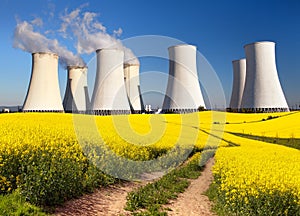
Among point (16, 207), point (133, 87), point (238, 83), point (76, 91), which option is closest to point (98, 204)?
point (16, 207)

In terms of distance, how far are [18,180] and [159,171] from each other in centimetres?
499

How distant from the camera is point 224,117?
1019 inches

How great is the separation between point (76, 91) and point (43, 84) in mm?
7243

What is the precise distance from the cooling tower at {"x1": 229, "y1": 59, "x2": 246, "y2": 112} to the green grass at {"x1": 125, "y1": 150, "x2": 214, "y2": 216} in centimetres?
2506

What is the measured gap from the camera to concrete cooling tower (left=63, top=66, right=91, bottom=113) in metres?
29.3

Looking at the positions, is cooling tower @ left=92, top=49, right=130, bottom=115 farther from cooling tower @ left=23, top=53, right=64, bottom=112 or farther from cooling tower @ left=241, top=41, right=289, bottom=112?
cooling tower @ left=241, top=41, right=289, bottom=112

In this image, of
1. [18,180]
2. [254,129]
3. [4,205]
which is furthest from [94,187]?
[254,129]

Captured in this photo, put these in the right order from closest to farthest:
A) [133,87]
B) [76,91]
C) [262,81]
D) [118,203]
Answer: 1. [118,203]
2. [262,81]
3. [76,91]
4. [133,87]

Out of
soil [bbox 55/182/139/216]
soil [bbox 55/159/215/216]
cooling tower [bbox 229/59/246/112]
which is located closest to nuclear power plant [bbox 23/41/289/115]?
cooling tower [bbox 229/59/246/112]

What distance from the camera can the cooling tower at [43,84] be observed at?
70.9 feet

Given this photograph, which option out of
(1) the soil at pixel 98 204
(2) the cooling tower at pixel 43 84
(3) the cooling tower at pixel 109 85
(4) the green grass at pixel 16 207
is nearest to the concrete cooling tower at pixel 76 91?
(3) the cooling tower at pixel 109 85

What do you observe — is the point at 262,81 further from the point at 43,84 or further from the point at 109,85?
the point at 43,84

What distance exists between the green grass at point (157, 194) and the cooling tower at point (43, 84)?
15.6 meters

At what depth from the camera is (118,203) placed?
546 centimetres
